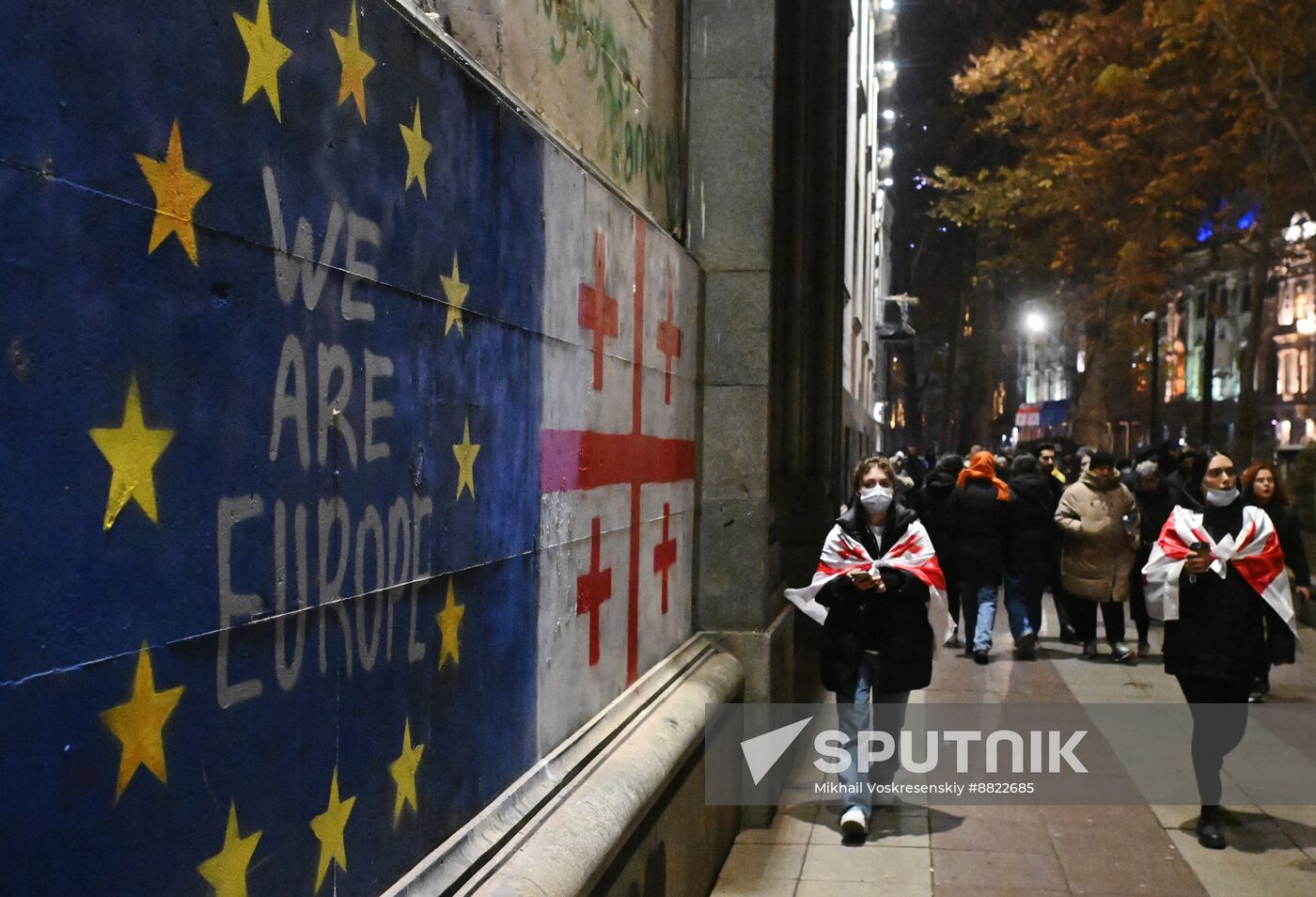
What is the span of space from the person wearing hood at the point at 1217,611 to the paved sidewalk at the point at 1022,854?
11.4 inches

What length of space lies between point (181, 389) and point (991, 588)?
10765 millimetres

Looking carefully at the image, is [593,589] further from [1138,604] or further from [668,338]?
[1138,604]

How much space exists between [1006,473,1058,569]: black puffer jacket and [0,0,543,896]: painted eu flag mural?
9.35 m

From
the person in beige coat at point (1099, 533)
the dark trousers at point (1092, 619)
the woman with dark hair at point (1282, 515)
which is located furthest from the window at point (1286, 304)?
the woman with dark hair at point (1282, 515)

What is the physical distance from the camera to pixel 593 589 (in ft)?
16.5

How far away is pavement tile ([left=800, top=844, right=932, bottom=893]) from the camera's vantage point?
21.1 feet

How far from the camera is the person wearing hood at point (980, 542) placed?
12.2m

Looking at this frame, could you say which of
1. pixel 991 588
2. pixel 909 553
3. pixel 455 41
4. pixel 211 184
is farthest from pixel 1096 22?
pixel 211 184

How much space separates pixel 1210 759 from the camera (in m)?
7.03

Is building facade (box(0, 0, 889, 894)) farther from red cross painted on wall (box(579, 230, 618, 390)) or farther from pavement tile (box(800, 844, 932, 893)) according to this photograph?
pavement tile (box(800, 844, 932, 893))

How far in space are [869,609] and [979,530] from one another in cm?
542

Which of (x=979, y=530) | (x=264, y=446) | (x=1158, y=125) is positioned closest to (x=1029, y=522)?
(x=979, y=530)

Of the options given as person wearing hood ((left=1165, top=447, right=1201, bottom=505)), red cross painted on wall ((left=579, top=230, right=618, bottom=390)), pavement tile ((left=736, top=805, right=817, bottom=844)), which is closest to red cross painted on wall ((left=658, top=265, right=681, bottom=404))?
red cross painted on wall ((left=579, top=230, right=618, bottom=390))

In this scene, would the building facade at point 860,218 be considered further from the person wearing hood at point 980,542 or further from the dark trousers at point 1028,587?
the dark trousers at point 1028,587
